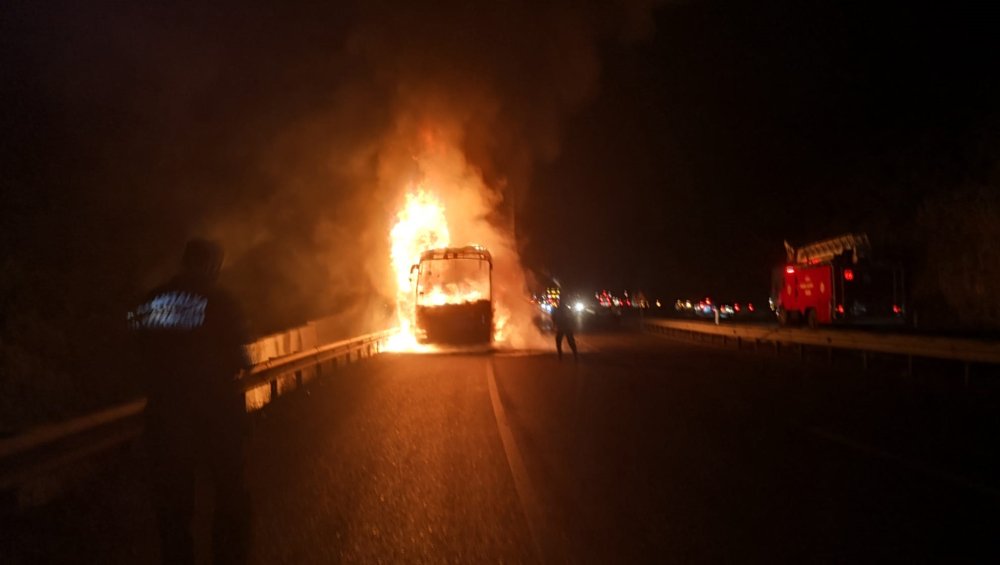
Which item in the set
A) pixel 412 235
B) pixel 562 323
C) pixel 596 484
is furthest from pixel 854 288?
pixel 596 484

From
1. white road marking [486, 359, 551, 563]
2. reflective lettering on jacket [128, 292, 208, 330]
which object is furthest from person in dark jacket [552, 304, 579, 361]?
reflective lettering on jacket [128, 292, 208, 330]

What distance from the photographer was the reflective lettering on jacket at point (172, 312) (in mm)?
5027

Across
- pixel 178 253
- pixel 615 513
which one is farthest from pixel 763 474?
pixel 178 253

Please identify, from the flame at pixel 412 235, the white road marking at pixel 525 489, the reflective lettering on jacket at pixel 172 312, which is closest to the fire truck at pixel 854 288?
the flame at pixel 412 235

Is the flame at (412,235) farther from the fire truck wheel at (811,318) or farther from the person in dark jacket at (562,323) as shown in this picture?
the fire truck wheel at (811,318)

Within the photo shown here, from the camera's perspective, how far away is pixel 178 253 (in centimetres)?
2419

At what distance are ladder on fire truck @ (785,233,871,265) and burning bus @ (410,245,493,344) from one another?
1345 cm

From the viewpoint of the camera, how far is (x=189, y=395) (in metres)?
5.02

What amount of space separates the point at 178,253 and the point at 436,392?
1237cm

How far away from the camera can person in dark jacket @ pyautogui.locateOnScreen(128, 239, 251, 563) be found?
501 centimetres

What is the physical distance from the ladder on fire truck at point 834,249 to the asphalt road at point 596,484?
58.7 ft

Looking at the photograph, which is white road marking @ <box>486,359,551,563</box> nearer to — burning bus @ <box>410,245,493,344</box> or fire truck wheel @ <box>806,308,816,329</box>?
burning bus @ <box>410,245,493,344</box>

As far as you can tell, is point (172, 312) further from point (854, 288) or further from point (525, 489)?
point (854, 288)

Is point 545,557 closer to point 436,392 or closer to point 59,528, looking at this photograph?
point 59,528
